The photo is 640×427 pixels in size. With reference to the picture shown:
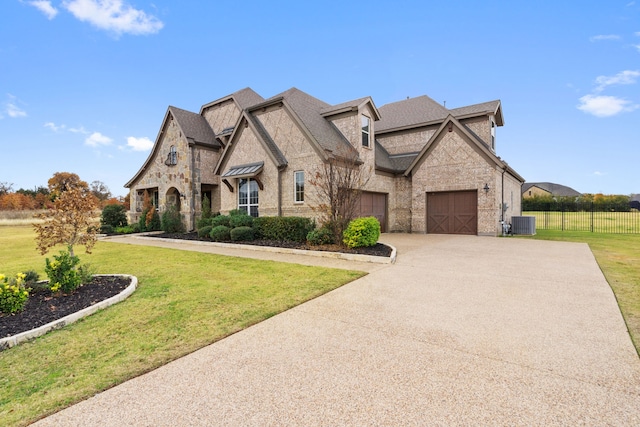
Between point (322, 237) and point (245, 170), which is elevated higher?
point (245, 170)

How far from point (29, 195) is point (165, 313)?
3093 inches

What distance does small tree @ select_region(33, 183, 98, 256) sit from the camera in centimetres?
603

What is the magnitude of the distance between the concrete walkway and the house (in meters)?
8.40

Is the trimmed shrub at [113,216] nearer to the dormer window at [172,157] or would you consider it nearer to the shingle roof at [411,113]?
the dormer window at [172,157]

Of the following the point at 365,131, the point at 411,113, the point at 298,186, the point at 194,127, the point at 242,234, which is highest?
the point at 411,113

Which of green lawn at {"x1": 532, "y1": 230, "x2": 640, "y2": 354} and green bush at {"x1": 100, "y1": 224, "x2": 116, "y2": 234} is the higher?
green bush at {"x1": 100, "y1": 224, "x2": 116, "y2": 234}

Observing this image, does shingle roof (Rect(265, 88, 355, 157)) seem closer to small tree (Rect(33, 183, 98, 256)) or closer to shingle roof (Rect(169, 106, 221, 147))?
shingle roof (Rect(169, 106, 221, 147))

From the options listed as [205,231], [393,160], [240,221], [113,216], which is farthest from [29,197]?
[393,160]

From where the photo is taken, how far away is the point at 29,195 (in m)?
58.5

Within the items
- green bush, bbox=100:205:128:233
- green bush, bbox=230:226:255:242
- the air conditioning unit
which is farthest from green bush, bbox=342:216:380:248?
green bush, bbox=100:205:128:233

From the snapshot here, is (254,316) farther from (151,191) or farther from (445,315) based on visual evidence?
(151,191)

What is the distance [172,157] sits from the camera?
2047 cm

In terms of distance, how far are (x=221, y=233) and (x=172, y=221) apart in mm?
7302

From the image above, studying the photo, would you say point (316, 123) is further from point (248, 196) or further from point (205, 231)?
point (205, 231)
